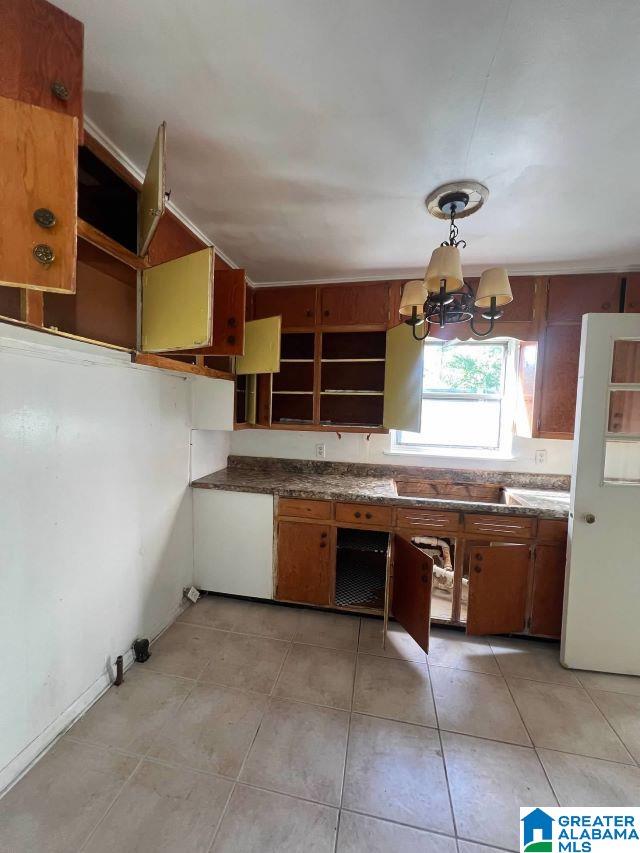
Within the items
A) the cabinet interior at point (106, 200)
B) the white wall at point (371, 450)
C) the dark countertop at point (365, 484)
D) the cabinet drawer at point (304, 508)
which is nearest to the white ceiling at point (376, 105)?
the cabinet interior at point (106, 200)

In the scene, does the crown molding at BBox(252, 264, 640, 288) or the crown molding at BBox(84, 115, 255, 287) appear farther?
the crown molding at BBox(252, 264, 640, 288)

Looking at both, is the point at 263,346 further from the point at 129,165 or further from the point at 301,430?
the point at 129,165

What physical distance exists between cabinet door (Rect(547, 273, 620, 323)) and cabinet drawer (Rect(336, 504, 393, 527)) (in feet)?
5.78

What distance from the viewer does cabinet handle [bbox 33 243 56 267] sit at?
2.47 feet

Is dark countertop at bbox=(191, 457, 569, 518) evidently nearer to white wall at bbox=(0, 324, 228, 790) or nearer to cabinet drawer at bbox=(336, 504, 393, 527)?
cabinet drawer at bbox=(336, 504, 393, 527)

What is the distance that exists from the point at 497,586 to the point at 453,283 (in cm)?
181

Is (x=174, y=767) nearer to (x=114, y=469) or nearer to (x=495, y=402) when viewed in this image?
(x=114, y=469)

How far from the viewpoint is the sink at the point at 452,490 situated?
262 cm

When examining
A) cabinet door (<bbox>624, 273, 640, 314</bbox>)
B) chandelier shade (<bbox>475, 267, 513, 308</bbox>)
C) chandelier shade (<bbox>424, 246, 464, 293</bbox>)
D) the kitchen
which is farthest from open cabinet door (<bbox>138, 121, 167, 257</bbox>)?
cabinet door (<bbox>624, 273, 640, 314</bbox>)

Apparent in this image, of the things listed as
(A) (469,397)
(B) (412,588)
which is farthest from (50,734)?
(A) (469,397)

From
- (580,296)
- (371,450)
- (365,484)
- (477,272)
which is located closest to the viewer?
(580,296)

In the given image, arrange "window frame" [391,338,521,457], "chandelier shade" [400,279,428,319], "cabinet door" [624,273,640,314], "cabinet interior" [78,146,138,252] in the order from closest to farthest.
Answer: "cabinet interior" [78,146,138,252]
"chandelier shade" [400,279,428,319]
"cabinet door" [624,273,640,314]
"window frame" [391,338,521,457]

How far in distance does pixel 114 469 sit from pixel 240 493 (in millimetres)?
888

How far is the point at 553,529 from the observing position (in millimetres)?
2045
